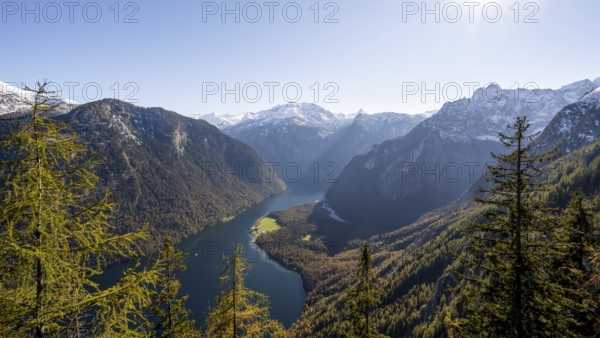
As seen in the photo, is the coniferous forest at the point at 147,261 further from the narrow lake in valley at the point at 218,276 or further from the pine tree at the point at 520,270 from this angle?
the narrow lake in valley at the point at 218,276

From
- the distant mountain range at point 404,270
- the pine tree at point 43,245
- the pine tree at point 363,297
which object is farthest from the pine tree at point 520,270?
the pine tree at point 43,245

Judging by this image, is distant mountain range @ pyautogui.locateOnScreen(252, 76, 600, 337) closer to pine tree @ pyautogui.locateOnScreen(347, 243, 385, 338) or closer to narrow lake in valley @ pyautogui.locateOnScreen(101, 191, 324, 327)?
narrow lake in valley @ pyautogui.locateOnScreen(101, 191, 324, 327)

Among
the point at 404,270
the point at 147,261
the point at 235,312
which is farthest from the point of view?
the point at 404,270

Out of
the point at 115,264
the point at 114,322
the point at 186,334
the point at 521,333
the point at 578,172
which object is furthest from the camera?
the point at 115,264

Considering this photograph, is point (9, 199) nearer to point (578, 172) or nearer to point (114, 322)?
point (114, 322)

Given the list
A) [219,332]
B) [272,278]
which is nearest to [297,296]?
[272,278]

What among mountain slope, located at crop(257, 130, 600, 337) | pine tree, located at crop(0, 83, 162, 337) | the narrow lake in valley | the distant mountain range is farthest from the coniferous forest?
the narrow lake in valley

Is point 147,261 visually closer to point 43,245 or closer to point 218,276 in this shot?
point 43,245

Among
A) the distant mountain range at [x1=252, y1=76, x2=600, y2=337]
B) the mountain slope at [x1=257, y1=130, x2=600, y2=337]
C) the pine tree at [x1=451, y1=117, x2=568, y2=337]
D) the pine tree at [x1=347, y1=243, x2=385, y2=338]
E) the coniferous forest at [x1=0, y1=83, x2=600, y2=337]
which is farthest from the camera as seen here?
the distant mountain range at [x1=252, y1=76, x2=600, y2=337]

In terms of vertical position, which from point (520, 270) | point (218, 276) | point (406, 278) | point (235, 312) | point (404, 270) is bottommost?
point (218, 276)

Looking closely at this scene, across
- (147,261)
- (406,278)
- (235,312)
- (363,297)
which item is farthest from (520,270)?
(406,278)

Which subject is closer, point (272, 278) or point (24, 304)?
point (24, 304)
